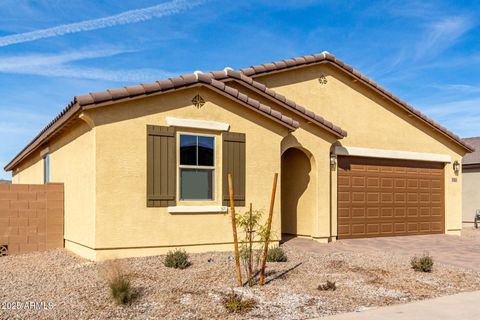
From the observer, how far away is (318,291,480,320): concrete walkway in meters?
7.10

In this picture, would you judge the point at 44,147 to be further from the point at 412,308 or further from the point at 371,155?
the point at 412,308

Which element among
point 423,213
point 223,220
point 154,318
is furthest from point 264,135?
point 423,213

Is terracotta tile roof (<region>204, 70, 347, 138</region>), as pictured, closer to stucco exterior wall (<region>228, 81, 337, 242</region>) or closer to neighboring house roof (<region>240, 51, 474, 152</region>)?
stucco exterior wall (<region>228, 81, 337, 242</region>)

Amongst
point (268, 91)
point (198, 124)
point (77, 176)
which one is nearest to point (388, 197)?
point (268, 91)

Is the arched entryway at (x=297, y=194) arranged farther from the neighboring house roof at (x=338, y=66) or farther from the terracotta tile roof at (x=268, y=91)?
the neighboring house roof at (x=338, y=66)

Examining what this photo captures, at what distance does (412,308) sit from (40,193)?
9.05 meters

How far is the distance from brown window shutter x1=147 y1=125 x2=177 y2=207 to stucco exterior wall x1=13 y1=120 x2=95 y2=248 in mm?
1182

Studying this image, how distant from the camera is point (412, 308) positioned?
25.1 ft

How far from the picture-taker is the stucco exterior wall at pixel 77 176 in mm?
10641

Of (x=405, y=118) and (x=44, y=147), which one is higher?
(x=405, y=118)

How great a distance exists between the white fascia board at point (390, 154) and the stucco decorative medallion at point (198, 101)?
4.93 metres

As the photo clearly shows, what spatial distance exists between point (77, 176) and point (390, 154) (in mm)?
9658

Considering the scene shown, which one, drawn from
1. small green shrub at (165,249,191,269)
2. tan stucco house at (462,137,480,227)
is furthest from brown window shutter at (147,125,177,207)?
tan stucco house at (462,137,480,227)

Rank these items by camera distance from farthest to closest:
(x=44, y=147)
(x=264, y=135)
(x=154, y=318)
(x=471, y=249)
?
(x=44, y=147)
(x=471, y=249)
(x=264, y=135)
(x=154, y=318)
